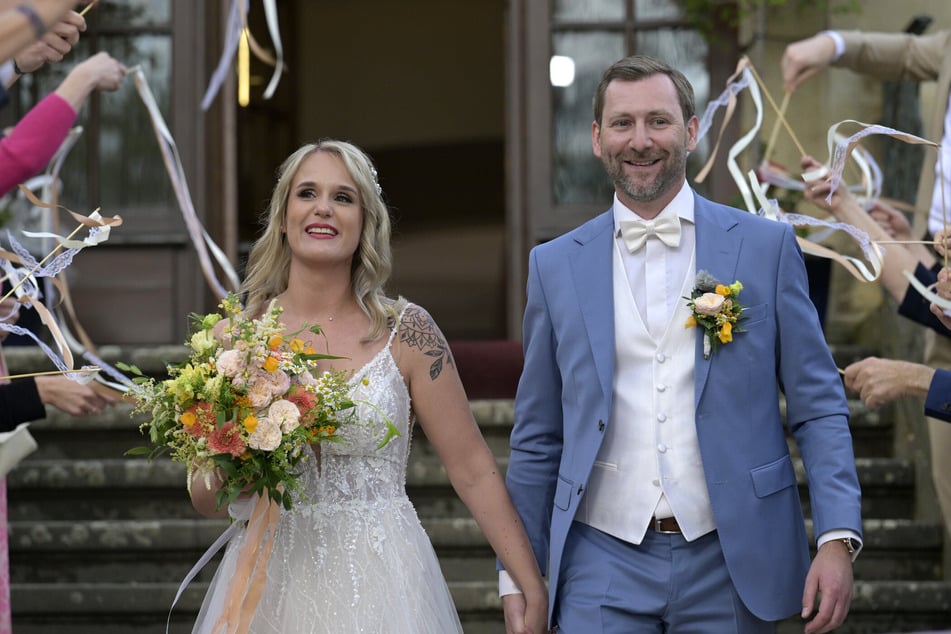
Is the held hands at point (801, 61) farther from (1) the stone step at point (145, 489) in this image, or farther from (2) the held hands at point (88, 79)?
(2) the held hands at point (88, 79)

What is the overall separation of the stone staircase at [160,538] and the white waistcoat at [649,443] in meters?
1.99

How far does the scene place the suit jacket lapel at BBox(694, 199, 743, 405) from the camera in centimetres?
378

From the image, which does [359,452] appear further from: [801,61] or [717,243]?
[801,61]

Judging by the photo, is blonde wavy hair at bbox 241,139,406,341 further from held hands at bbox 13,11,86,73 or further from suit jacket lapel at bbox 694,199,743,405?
suit jacket lapel at bbox 694,199,743,405

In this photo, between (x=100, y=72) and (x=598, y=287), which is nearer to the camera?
(x=598, y=287)

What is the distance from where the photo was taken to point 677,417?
12.1 ft

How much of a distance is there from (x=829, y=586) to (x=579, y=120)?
16.0ft

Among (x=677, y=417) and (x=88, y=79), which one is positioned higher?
(x=88, y=79)

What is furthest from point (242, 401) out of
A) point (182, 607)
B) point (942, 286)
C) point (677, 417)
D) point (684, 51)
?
point (684, 51)

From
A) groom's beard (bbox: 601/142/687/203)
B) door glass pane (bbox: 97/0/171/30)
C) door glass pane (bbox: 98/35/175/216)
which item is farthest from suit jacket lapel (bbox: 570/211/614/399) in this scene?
door glass pane (bbox: 97/0/171/30)

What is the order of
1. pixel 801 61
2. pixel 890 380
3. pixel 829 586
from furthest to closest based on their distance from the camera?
1. pixel 801 61
2. pixel 890 380
3. pixel 829 586

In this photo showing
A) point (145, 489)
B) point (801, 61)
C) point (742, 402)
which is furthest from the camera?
point (145, 489)

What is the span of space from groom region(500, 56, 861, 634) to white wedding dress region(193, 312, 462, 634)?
0.31 m

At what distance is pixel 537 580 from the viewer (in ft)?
13.0
